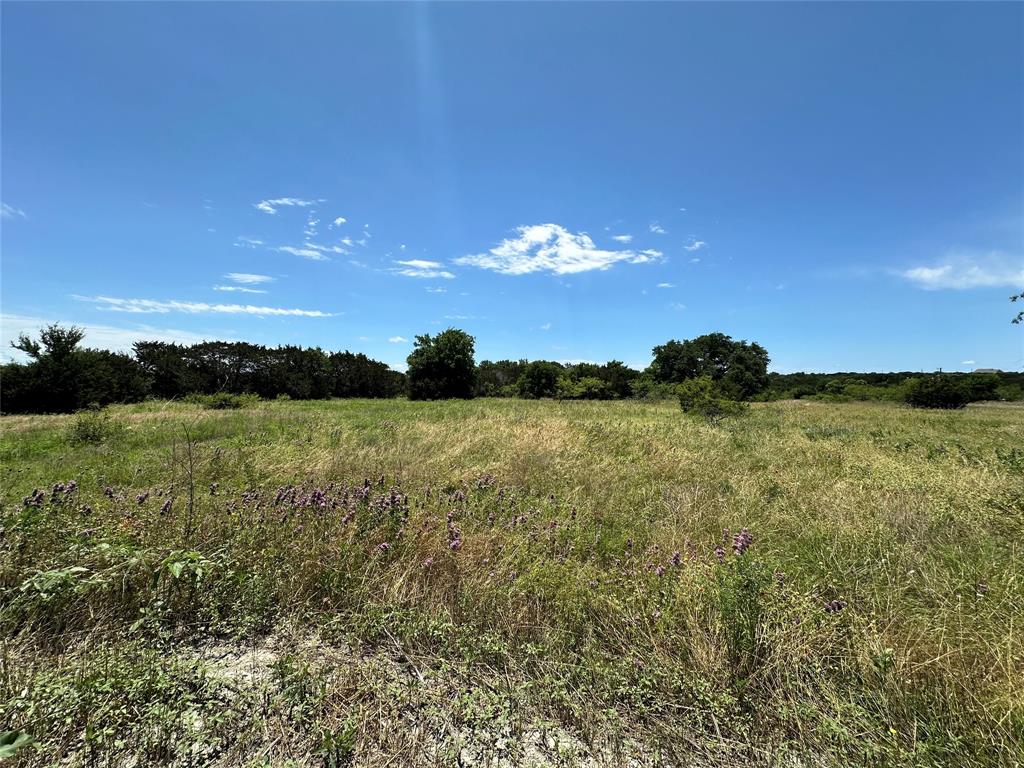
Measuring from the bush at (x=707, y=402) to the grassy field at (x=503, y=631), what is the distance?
12.5 metres

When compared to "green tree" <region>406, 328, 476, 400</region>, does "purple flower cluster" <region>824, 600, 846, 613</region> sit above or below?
below

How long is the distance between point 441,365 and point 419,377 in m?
2.64

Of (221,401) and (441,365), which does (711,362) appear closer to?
(441,365)

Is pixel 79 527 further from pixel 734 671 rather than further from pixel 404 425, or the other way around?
pixel 404 425

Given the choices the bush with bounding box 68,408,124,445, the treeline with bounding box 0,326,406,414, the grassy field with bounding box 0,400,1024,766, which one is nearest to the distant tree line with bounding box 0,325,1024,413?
the treeline with bounding box 0,326,406,414

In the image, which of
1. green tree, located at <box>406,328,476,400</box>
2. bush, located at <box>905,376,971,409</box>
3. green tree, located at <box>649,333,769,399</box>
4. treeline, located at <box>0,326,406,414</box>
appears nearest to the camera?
treeline, located at <box>0,326,406,414</box>

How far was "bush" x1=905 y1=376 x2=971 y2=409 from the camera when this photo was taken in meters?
27.7

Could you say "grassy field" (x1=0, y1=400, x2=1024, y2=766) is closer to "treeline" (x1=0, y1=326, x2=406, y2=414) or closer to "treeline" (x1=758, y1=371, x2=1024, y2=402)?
"treeline" (x1=0, y1=326, x2=406, y2=414)

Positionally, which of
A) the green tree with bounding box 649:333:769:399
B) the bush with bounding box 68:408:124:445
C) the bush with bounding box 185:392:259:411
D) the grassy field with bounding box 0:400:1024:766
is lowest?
the grassy field with bounding box 0:400:1024:766

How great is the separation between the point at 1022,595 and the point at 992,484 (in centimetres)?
407

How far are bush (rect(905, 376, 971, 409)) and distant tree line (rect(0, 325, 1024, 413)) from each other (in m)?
0.08

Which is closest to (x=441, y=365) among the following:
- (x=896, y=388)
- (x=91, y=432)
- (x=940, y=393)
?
(x=91, y=432)

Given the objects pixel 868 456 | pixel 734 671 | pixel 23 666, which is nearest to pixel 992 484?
pixel 868 456

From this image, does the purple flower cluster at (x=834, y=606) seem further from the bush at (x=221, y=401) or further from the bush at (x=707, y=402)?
the bush at (x=221, y=401)
